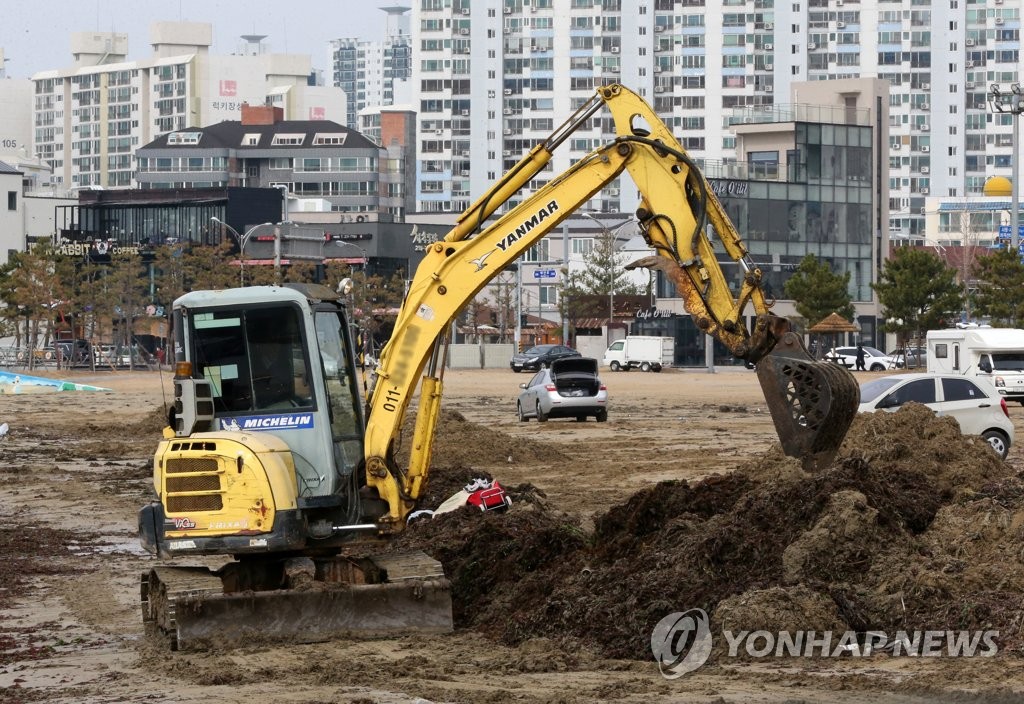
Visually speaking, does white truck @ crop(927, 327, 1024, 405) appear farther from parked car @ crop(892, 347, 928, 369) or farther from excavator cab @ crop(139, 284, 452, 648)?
excavator cab @ crop(139, 284, 452, 648)

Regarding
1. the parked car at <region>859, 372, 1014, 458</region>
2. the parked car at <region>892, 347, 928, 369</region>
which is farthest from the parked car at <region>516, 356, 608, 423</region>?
the parked car at <region>892, 347, 928, 369</region>

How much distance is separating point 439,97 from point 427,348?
155246mm

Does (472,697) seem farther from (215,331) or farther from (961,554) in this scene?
(961,554)

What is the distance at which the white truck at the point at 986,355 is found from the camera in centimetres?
4697

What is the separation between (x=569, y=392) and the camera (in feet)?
135

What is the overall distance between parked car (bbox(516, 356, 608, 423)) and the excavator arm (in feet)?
86.1

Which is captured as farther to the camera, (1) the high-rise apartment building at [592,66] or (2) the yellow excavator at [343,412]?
(1) the high-rise apartment building at [592,66]

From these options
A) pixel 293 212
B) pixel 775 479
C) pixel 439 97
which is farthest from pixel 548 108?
pixel 775 479

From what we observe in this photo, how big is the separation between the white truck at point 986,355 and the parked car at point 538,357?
33239 millimetres

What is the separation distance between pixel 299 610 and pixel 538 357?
7175cm

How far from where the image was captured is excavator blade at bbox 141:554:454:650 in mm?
12523

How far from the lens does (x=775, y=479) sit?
14953mm

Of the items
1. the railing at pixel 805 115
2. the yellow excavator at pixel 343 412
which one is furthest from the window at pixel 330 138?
the yellow excavator at pixel 343 412

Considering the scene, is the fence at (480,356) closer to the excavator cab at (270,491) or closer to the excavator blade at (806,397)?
the excavator blade at (806,397)
